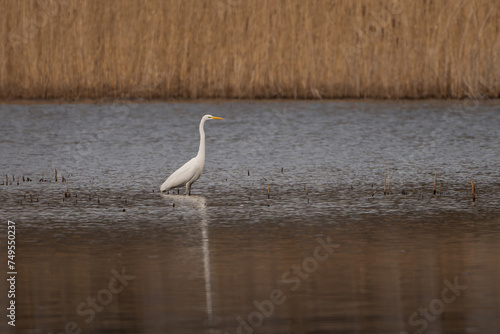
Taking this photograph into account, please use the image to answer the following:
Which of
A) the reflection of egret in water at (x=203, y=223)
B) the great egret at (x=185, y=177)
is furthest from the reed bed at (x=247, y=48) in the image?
the reflection of egret in water at (x=203, y=223)

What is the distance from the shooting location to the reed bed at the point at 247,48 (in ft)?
67.2

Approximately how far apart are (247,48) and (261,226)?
12154 millimetres

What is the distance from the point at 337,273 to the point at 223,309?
1.21 metres

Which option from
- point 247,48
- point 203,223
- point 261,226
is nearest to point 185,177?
point 203,223

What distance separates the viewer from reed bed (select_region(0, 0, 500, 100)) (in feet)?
67.2

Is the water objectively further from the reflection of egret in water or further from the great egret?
the great egret

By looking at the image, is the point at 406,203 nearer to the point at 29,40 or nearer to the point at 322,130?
the point at 322,130

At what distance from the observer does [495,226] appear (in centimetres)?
902

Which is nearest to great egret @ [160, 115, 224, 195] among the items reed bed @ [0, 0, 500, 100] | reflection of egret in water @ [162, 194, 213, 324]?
reflection of egret in water @ [162, 194, 213, 324]

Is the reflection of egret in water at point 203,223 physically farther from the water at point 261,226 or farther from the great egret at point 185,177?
the great egret at point 185,177

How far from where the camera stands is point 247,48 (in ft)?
68.9

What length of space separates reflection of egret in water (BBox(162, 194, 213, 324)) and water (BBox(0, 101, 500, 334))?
2cm

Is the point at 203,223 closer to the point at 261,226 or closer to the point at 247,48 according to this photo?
the point at 261,226

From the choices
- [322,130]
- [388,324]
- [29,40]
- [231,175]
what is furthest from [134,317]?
[29,40]
